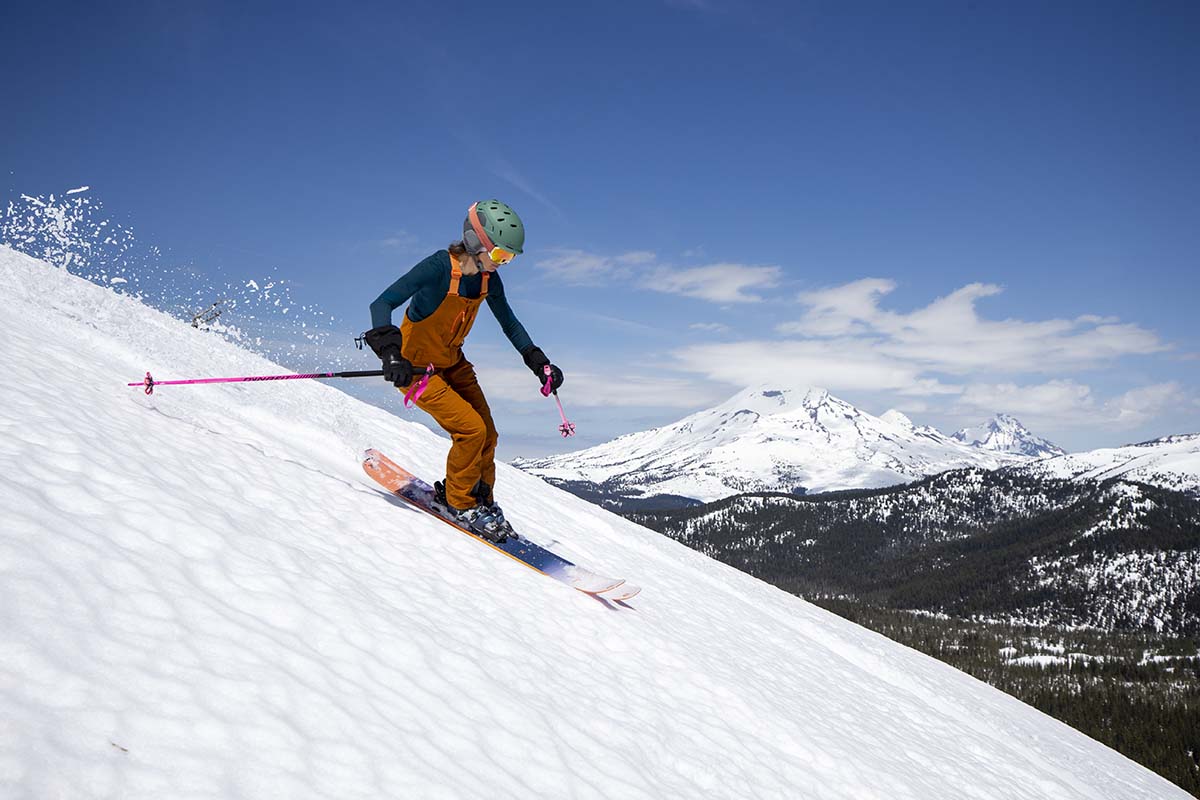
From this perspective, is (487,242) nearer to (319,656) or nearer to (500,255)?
(500,255)

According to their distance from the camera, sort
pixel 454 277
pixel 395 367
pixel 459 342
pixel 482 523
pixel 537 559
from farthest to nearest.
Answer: pixel 537 559
pixel 482 523
pixel 459 342
pixel 454 277
pixel 395 367

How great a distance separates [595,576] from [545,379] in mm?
2666

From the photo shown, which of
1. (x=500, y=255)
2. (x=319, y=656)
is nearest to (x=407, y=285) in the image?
(x=500, y=255)

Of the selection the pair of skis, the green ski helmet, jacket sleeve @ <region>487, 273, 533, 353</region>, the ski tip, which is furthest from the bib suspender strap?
the ski tip

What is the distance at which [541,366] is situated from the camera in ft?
28.3

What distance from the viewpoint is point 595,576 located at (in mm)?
8430

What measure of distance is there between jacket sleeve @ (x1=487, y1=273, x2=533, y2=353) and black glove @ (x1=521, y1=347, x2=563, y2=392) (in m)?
0.10

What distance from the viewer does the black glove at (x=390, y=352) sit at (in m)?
6.78

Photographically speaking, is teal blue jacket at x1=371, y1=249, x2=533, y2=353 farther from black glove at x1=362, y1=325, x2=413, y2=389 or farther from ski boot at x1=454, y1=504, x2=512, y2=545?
ski boot at x1=454, y1=504, x2=512, y2=545

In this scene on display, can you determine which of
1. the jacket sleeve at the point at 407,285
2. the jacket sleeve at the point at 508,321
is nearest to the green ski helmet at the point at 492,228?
the jacket sleeve at the point at 407,285

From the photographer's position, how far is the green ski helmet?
277 inches

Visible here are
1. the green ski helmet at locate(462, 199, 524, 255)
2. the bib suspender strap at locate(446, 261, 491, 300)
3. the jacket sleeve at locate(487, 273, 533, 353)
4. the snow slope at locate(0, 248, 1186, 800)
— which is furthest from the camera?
the jacket sleeve at locate(487, 273, 533, 353)

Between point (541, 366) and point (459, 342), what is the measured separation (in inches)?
48.8

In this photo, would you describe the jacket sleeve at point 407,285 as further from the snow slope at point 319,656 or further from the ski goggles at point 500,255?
the snow slope at point 319,656
